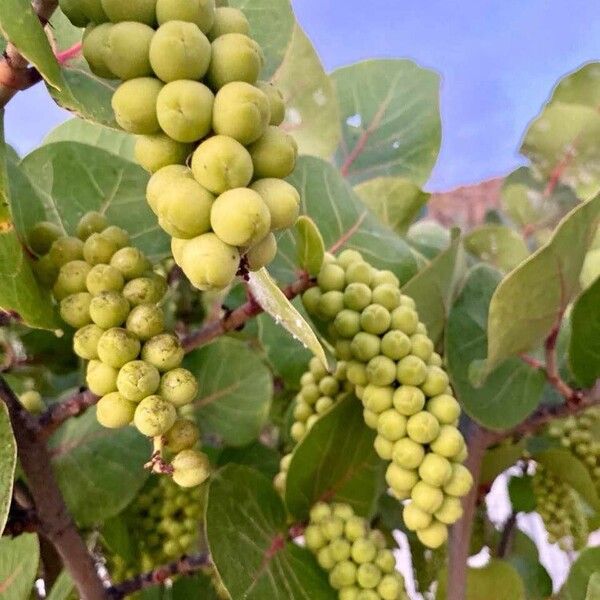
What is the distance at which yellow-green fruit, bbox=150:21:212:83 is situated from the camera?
0.23m

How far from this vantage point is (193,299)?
27.4 inches

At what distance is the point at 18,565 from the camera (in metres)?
0.45

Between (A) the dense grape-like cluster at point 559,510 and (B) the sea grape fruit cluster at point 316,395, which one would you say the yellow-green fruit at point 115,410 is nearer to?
(B) the sea grape fruit cluster at point 316,395

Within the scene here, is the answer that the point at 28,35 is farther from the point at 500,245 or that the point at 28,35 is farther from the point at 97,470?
the point at 500,245

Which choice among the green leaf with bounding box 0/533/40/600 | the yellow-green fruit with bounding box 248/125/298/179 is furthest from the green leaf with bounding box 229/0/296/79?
the green leaf with bounding box 0/533/40/600

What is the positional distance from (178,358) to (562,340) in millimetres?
413

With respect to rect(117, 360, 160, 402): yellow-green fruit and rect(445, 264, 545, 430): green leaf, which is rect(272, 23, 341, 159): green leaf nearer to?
rect(445, 264, 545, 430): green leaf

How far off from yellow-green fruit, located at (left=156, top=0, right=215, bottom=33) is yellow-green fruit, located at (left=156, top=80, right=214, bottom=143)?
2 centimetres

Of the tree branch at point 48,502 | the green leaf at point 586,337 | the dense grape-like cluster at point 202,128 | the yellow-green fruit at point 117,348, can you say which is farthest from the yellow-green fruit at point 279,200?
the green leaf at point 586,337

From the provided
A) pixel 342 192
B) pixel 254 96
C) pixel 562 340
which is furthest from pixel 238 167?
pixel 562 340

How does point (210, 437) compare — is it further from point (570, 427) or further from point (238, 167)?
point (238, 167)

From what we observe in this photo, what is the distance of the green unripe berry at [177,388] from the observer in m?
0.29

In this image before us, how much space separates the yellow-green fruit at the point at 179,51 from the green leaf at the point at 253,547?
0.30m

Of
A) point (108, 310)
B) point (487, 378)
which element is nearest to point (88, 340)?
point (108, 310)
